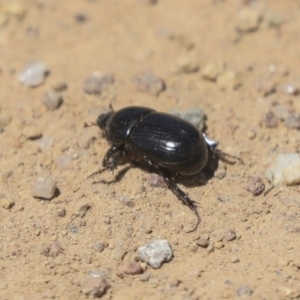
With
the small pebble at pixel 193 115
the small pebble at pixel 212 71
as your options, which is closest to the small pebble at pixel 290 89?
the small pebble at pixel 212 71

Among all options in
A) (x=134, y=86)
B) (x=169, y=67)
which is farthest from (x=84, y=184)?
(x=169, y=67)

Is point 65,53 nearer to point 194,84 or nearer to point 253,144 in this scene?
point 194,84

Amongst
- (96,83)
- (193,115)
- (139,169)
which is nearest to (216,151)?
(193,115)

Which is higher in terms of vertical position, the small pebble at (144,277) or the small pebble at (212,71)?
the small pebble at (212,71)

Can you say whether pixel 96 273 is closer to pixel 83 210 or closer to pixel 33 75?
pixel 83 210

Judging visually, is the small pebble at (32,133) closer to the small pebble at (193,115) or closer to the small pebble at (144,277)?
the small pebble at (193,115)

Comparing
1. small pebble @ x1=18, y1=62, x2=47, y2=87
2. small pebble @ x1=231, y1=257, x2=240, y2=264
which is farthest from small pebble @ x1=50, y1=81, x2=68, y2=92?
small pebble @ x1=231, y1=257, x2=240, y2=264
